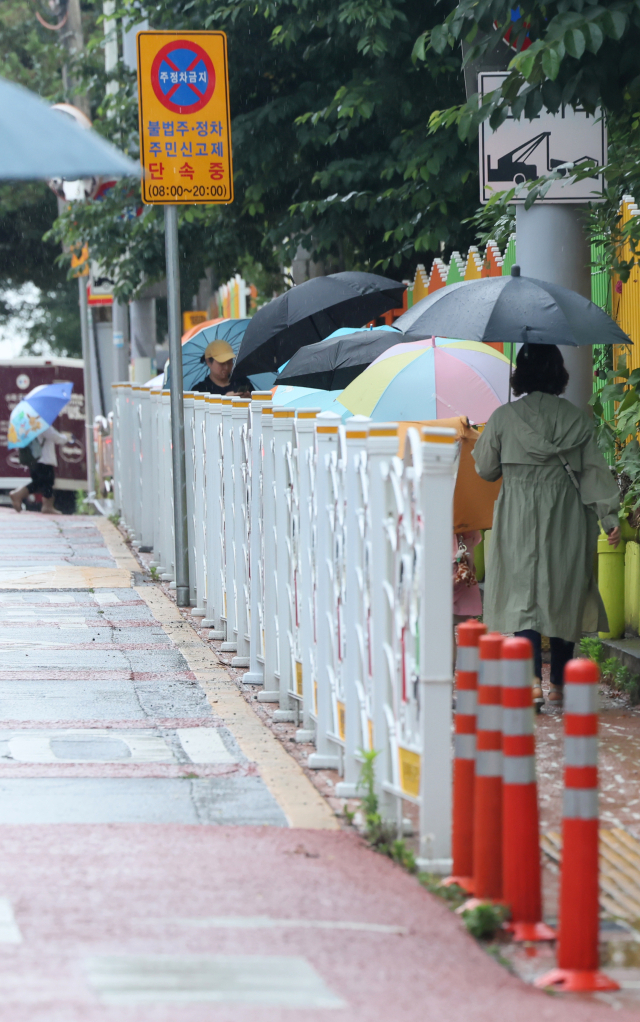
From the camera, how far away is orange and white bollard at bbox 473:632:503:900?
439 centimetres

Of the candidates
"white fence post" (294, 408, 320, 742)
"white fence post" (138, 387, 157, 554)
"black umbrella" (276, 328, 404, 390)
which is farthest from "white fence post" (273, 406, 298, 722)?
"white fence post" (138, 387, 157, 554)

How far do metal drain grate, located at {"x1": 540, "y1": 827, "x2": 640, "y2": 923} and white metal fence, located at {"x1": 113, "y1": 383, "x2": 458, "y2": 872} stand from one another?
482 mm

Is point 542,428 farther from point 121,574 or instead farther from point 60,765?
point 121,574

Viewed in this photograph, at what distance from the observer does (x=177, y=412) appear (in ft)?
35.9

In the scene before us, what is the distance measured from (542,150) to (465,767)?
4.38 m

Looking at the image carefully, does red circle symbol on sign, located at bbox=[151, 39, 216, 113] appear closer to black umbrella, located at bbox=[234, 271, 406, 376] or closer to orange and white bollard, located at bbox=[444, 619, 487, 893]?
black umbrella, located at bbox=[234, 271, 406, 376]

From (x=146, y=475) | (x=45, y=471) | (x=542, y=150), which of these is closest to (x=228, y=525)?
(x=542, y=150)

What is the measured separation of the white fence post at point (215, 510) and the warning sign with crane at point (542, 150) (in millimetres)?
2199

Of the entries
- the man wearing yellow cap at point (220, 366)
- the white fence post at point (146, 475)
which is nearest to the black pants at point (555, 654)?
the man wearing yellow cap at point (220, 366)

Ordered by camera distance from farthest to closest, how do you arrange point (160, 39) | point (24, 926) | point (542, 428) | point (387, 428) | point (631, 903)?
point (160, 39) < point (542, 428) < point (387, 428) < point (631, 903) < point (24, 926)

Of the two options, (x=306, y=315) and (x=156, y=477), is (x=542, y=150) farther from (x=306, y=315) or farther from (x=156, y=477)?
(x=156, y=477)

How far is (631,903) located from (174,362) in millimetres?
6870

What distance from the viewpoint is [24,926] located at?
4.17 m

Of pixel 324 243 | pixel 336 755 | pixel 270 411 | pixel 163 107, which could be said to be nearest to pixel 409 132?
pixel 324 243
